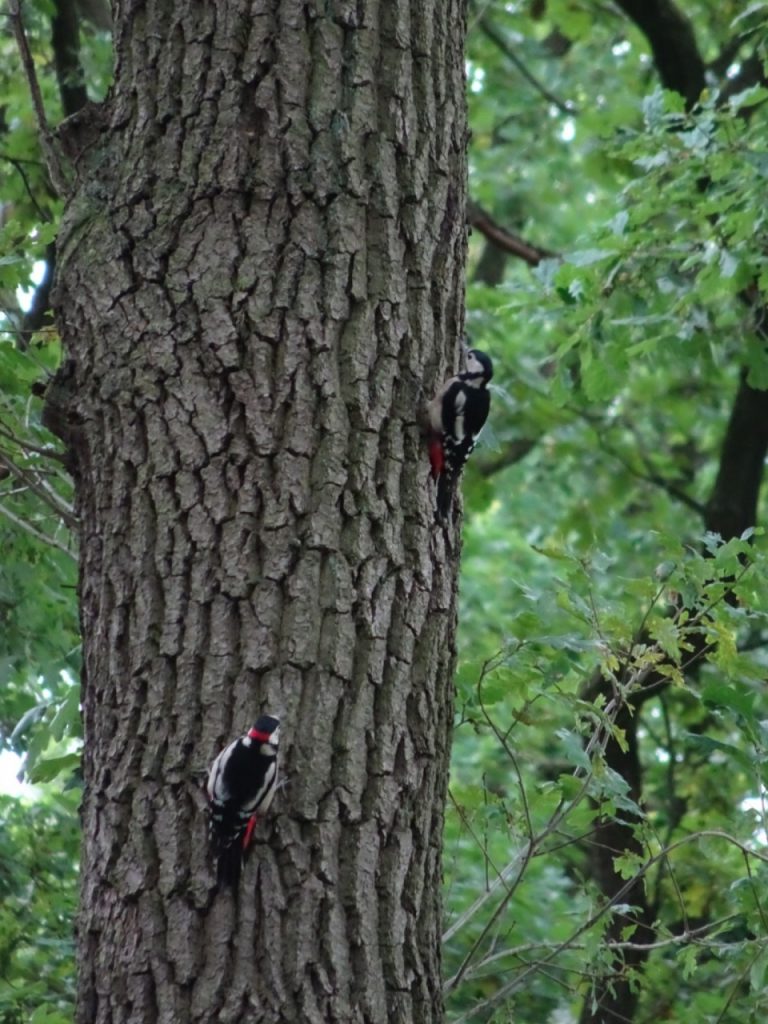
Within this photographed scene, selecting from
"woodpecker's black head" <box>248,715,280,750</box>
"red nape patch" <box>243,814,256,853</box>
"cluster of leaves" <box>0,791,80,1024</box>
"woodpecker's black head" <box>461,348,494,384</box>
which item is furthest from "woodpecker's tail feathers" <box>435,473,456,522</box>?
"cluster of leaves" <box>0,791,80,1024</box>

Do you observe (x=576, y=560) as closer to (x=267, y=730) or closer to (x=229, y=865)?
(x=267, y=730)

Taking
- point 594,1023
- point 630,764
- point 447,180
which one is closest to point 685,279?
point 630,764

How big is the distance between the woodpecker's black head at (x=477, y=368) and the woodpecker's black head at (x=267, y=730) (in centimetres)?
92

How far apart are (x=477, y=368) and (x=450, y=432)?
50cm

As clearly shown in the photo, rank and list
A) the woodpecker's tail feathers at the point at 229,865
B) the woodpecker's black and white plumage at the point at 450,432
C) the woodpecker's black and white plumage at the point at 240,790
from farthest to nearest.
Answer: the woodpecker's black and white plumage at the point at 450,432, the woodpecker's tail feathers at the point at 229,865, the woodpecker's black and white plumage at the point at 240,790

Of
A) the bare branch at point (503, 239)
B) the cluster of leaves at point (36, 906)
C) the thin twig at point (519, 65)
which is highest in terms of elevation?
the thin twig at point (519, 65)

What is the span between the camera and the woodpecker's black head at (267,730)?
225cm

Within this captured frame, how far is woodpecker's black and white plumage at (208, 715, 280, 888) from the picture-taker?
7.02ft

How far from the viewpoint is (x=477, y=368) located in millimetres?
3092

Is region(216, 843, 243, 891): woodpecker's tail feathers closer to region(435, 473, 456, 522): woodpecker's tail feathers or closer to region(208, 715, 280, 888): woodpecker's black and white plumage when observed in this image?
region(208, 715, 280, 888): woodpecker's black and white plumage

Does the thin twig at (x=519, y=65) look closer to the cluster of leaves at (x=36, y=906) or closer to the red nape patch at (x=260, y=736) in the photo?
the cluster of leaves at (x=36, y=906)

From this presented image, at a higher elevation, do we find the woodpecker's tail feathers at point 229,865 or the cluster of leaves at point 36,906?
the cluster of leaves at point 36,906

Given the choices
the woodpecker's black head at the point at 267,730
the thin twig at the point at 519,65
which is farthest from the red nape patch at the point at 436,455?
the thin twig at the point at 519,65

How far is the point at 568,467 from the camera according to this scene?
9.12 m
